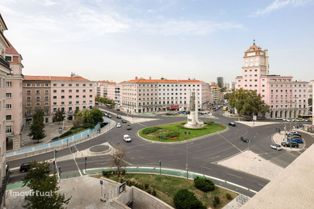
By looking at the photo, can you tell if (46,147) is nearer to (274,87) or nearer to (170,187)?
(170,187)

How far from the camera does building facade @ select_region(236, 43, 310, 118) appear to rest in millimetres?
83062

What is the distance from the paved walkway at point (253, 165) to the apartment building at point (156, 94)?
67.0 meters

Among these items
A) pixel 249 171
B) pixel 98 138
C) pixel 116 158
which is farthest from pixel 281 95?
pixel 116 158

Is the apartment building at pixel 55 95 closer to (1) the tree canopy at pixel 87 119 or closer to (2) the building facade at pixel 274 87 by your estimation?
(1) the tree canopy at pixel 87 119

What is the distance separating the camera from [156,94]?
103188 mm

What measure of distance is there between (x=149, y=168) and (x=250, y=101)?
54859 mm

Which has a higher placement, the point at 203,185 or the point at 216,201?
the point at 203,185

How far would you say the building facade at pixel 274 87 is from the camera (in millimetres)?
83062

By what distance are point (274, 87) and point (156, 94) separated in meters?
52.1

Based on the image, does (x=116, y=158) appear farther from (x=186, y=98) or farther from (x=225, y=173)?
(x=186, y=98)

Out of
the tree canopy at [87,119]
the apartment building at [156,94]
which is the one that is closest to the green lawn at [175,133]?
the tree canopy at [87,119]

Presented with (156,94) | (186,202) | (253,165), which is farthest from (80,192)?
(156,94)

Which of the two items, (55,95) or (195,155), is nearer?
(195,155)

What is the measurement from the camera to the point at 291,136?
49.7 m
